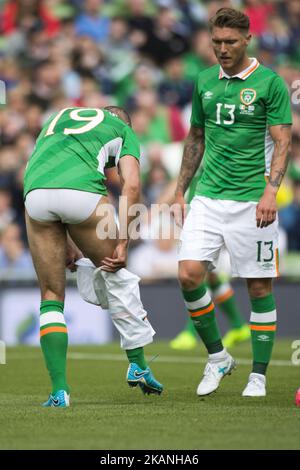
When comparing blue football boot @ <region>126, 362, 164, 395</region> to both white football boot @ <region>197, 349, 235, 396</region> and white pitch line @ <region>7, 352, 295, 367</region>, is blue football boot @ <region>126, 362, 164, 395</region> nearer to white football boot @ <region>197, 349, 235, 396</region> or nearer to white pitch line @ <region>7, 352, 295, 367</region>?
white football boot @ <region>197, 349, 235, 396</region>

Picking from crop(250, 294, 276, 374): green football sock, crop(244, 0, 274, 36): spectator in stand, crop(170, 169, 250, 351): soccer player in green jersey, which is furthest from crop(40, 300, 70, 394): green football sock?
crop(244, 0, 274, 36): spectator in stand

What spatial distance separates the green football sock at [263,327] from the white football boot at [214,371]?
0.22 meters

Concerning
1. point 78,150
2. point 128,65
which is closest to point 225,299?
point 78,150

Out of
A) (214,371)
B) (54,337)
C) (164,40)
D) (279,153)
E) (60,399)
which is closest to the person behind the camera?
(60,399)

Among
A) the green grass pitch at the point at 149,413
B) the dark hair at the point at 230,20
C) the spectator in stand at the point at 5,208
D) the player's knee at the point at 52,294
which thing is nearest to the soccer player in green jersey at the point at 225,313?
the green grass pitch at the point at 149,413

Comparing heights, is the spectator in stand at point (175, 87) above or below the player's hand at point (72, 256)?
above

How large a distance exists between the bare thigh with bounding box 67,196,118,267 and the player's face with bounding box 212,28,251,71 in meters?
1.22

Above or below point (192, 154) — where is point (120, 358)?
below

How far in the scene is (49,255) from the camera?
6305 mm

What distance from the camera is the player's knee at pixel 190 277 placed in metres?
6.84

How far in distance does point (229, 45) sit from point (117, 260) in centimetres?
156

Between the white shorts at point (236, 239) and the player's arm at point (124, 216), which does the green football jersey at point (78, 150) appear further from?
the white shorts at point (236, 239)

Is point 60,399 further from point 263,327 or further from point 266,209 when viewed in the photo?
point 266,209
